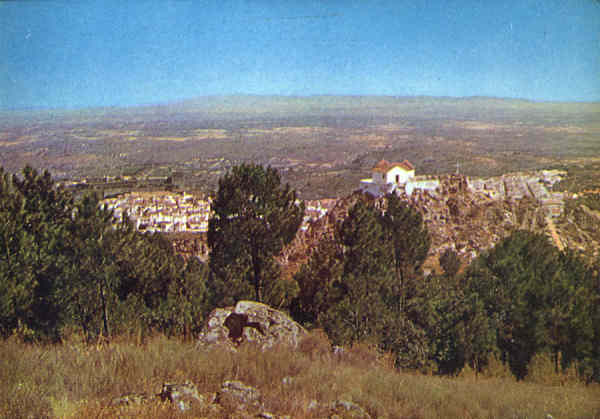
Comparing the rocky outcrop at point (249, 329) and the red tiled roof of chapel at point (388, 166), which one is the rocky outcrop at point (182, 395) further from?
the red tiled roof of chapel at point (388, 166)

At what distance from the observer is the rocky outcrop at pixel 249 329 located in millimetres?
4825

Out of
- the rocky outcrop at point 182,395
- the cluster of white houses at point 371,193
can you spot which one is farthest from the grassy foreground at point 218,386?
the cluster of white houses at point 371,193

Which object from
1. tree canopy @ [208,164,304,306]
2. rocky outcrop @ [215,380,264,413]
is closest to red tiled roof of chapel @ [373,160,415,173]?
tree canopy @ [208,164,304,306]

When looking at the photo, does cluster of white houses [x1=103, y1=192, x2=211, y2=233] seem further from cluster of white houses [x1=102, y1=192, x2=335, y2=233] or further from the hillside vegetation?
the hillside vegetation

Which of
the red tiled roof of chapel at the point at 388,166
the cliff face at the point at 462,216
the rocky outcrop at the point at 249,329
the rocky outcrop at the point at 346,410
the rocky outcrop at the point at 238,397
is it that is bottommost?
the cliff face at the point at 462,216

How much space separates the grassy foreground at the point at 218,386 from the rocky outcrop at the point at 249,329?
73 centimetres

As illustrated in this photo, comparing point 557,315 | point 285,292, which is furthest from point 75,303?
point 557,315

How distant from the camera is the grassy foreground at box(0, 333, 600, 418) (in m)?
2.79

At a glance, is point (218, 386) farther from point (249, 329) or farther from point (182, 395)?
point (249, 329)

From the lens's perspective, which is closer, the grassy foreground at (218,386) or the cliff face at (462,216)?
the grassy foreground at (218,386)

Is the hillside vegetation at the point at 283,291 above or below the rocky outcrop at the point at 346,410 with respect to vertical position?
below

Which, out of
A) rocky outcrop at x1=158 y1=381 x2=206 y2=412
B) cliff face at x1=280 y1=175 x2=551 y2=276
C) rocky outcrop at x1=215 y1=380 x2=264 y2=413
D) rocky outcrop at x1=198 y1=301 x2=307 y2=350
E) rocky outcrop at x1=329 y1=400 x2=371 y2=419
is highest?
rocky outcrop at x1=158 y1=381 x2=206 y2=412

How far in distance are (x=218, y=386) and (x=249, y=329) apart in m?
1.77

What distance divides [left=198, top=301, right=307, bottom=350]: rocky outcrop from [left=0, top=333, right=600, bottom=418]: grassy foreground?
732mm
